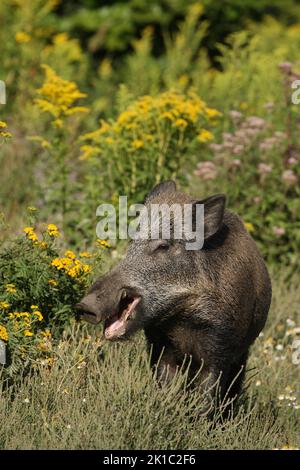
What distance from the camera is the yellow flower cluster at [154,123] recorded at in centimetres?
752

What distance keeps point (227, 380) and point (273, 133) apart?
3.66 meters

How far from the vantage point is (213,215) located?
5398mm

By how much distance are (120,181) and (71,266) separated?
2.30m

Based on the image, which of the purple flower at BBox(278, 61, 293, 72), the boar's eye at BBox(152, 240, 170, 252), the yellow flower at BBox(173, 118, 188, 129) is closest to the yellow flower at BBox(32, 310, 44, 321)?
the boar's eye at BBox(152, 240, 170, 252)

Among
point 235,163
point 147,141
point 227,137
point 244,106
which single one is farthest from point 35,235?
point 244,106

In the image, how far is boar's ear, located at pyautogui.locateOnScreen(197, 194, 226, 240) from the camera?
5.38 metres

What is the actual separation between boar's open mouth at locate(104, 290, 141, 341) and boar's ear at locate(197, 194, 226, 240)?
0.61 metres

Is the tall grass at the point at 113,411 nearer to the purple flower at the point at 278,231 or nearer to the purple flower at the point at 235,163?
the purple flower at the point at 278,231

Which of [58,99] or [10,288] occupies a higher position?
[58,99]

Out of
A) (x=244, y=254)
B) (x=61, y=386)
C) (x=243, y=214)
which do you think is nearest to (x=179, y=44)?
(x=243, y=214)

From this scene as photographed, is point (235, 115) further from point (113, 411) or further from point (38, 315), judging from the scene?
point (113, 411)

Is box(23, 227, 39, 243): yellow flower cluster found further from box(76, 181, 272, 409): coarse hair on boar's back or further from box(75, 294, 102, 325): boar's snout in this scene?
box(75, 294, 102, 325): boar's snout

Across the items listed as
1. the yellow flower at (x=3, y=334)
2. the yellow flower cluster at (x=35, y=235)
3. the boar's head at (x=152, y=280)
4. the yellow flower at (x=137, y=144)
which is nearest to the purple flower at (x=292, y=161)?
the yellow flower at (x=137, y=144)

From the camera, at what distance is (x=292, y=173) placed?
26.5 ft
